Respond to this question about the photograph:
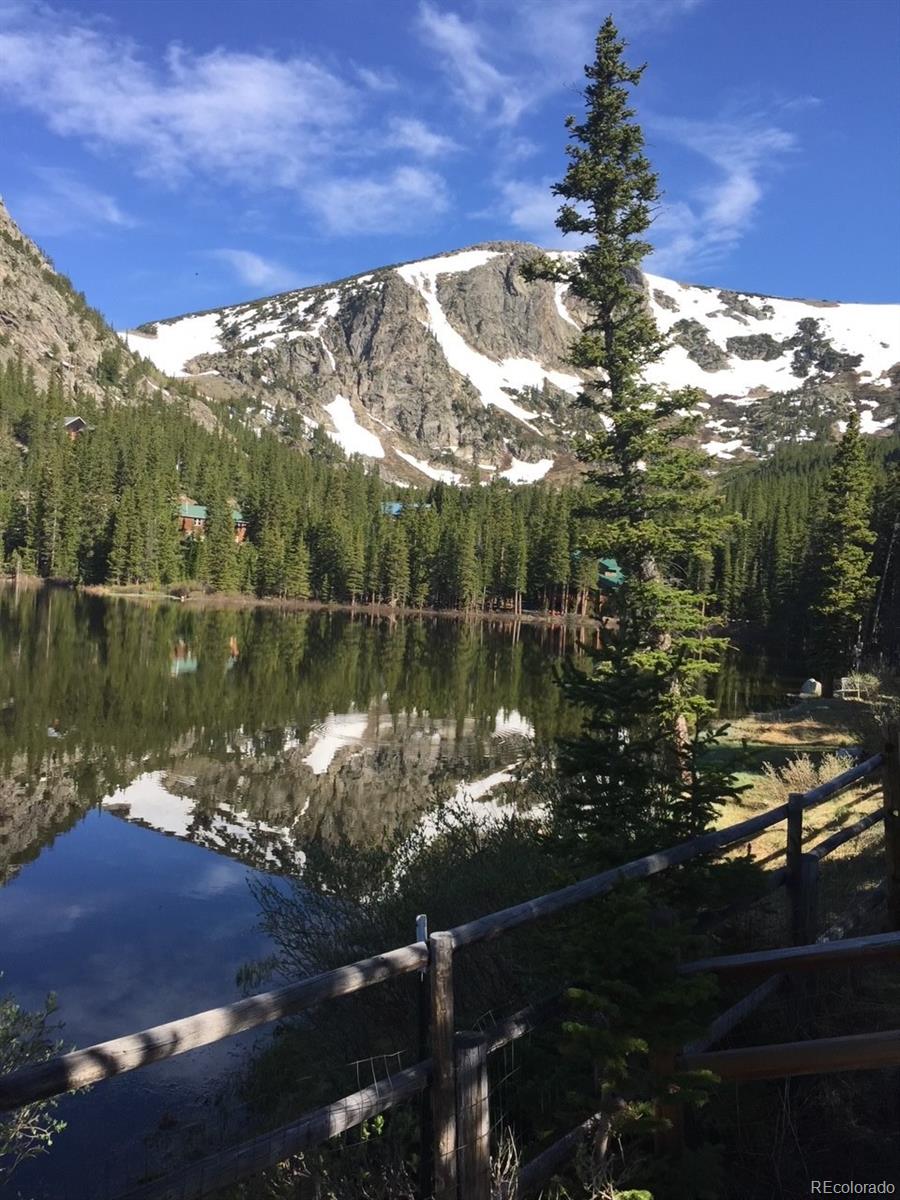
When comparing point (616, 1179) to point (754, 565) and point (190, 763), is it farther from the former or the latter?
point (754, 565)

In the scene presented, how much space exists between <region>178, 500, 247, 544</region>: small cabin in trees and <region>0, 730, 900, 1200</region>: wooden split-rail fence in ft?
390

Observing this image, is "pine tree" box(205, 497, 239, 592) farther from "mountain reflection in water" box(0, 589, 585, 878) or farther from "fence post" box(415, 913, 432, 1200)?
"fence post" box(415, 913, 432, 1200)

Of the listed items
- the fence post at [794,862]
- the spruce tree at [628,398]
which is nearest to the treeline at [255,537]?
the spruce tree at [628,398]

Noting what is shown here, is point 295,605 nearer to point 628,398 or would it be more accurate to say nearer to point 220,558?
point 220,558

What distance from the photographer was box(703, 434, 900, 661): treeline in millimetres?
48562

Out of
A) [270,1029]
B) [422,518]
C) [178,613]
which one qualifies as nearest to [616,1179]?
[270,1029]

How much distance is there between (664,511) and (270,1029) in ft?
49.9

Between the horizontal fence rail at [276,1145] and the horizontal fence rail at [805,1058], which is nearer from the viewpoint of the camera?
the horizontal fence rail at [276,1145]

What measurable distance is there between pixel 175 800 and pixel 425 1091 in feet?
54.5

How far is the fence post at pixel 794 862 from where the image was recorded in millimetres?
5434

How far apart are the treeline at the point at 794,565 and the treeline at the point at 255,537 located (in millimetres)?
17825

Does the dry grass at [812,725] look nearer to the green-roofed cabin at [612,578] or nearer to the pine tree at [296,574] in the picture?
the green-roofed cabin at [612,578]

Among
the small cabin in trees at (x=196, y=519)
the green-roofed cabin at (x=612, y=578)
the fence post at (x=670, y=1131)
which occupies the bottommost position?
the fence post at (x=670, y=1131)

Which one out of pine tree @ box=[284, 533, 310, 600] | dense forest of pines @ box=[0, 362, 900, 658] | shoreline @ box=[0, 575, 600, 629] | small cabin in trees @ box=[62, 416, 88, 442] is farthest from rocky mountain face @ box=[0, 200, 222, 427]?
pine tree @ box=[284, 533, 310, 600]
